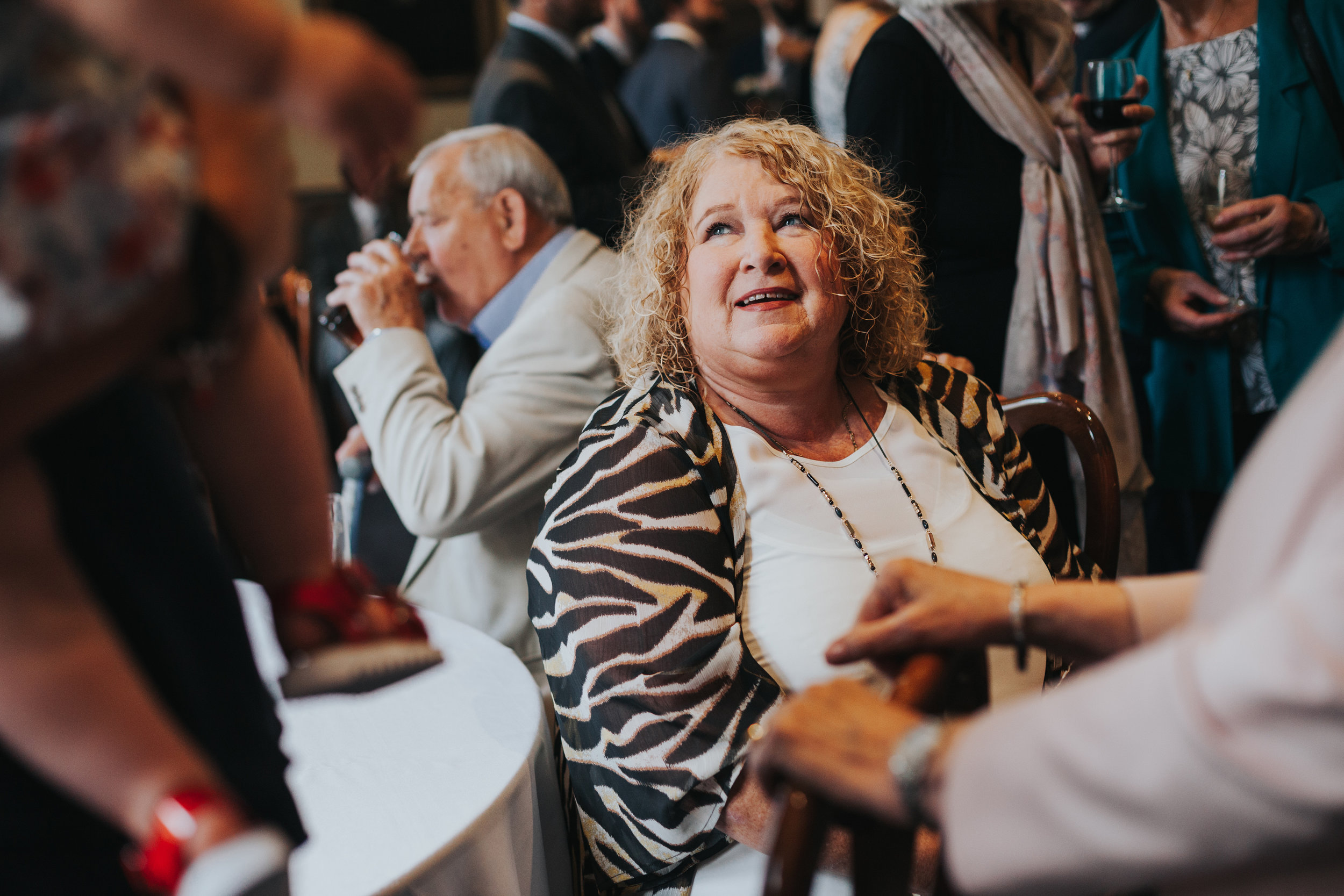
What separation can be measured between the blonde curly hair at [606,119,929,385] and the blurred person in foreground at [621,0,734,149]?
9.77 ft

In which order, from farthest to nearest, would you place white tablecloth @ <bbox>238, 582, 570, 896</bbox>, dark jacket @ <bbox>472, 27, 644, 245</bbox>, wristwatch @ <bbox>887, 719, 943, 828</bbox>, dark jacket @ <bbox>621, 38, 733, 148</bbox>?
1. dark jacket @ <bbox>621, 38, 733, 148</bbox>
2. dark jacket @ <bbox>472, 27, 644, 245</bbox>
3. white tablecloth @ <bbox>238, 582, 570, 896</bbox>
4. wristwatch @ <bbox>887, 719, 943, 828</bbox>

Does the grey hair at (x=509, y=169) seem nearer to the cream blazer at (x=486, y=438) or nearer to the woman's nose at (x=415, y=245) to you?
the woman's nose at (x=415, y=245)

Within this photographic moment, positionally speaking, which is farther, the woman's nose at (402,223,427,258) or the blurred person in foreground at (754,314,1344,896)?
the woman's nose at (402,223,427,258)

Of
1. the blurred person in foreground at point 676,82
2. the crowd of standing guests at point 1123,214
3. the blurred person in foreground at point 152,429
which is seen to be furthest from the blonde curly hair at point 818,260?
the blurred person in foreground at point 676,82

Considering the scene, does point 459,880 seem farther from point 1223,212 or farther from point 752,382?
point 1223,212

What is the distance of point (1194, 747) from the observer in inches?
20.3

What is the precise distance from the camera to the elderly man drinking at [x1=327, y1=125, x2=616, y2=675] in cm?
172

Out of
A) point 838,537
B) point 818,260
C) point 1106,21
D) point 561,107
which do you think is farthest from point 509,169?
point 1106,21

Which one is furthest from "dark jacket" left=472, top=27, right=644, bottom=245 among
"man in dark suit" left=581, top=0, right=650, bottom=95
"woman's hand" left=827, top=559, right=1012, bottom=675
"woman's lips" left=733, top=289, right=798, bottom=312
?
"man in dark suit" left=581, top=0, right=650, bottom=95

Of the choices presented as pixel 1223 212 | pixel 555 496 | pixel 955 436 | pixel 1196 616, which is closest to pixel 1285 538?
pixel 1196 616

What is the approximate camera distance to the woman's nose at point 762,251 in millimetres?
1551

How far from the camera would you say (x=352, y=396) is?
180 centimetres

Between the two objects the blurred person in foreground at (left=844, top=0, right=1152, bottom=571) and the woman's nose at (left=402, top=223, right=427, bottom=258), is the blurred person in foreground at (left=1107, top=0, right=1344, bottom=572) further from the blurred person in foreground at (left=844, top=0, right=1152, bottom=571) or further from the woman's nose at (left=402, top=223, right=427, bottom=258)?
the woman's nose at (left=402, top=223, right=427, bottom=258)

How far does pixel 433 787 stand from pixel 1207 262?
2375 mm
